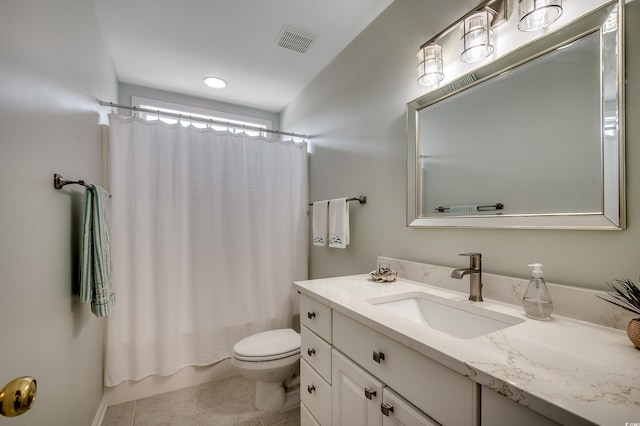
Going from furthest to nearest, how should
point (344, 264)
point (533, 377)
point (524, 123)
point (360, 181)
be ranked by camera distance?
1. point (344, 264)
2. point (360, 181)
3. point (524, 123)
4. point (533, 377)

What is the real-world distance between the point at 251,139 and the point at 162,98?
110 cm

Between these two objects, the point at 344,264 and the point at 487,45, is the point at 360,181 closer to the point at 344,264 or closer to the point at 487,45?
the point at 344,264

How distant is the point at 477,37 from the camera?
1128 millimetres

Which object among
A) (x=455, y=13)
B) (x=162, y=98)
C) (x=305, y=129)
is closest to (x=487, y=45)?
(x=455, y=13)

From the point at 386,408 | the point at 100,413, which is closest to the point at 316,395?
the point at 386,408

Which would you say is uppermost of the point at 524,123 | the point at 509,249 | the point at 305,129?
the point at 305,129

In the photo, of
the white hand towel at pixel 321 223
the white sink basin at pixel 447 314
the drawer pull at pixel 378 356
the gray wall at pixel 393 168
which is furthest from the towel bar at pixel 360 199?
the drawer pull at pixel 378 356

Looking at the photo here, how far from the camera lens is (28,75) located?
884 mm

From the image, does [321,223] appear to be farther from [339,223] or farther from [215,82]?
[215,82]

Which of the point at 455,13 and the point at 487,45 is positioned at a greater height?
the point at 455,13

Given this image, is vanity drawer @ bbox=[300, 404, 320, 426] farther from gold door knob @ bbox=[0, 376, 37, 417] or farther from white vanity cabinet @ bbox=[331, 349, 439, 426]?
gold door knob @ bbox=[0, 376, 37, 417]

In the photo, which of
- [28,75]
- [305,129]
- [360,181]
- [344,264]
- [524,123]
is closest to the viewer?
[28,75]

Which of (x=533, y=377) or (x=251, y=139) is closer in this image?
(x=533, y=377)

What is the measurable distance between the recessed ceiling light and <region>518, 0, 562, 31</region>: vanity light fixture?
224 cm
